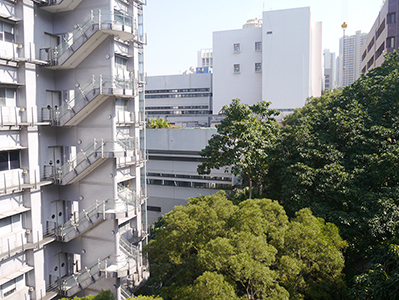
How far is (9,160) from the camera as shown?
1354cm

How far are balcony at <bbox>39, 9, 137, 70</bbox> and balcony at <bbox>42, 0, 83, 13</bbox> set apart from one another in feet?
3.84

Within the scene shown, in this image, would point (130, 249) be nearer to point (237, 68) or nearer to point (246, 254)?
point (246, 254)

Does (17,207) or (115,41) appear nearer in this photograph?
(17,207)

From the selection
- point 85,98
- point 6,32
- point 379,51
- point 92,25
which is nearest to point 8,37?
point 6,32

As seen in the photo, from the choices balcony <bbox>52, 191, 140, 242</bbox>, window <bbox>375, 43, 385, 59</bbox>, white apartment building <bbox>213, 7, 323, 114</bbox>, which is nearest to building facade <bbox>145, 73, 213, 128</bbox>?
white apartment building <bbox>213, 7, 323, 114</bbox>

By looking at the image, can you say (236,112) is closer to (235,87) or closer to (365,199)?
(365,199)

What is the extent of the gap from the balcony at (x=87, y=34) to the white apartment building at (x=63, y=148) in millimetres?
46

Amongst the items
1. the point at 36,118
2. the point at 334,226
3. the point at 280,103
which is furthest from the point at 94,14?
the point at 280,103

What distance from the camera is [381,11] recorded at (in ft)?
118

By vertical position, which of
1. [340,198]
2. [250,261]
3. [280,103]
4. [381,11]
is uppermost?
[381,11]

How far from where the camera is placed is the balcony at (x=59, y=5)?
1456 centimetres

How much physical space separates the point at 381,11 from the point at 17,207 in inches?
1628

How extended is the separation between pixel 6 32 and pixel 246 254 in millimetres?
13500

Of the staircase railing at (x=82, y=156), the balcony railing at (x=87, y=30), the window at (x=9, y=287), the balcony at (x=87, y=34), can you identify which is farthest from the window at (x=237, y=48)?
the window at (x=9, y=287)
